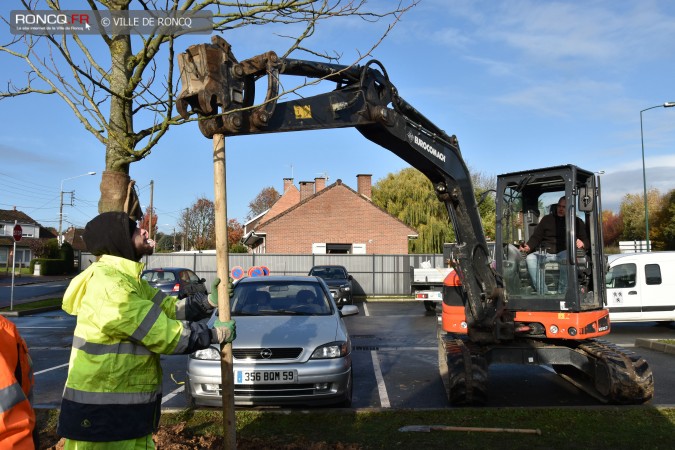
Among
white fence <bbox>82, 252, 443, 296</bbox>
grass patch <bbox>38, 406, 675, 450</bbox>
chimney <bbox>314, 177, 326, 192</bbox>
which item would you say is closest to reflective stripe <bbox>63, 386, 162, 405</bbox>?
grass patch <bbox>38, 406, 675, 450</bbox>

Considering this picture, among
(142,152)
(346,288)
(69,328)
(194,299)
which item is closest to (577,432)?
(194,299)

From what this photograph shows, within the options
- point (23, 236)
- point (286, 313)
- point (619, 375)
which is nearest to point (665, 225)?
point (619, 375)

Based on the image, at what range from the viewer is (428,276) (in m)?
18.2

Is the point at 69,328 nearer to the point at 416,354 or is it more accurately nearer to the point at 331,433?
the point at 416,354

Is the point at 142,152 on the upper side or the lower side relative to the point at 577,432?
upper

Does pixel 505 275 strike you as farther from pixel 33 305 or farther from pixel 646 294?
pixel 33 305

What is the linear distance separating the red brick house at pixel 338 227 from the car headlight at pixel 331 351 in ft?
101

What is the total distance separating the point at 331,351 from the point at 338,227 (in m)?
31.3

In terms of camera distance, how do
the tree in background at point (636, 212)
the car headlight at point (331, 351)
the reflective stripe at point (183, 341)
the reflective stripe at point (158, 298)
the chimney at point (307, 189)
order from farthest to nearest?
the tree in background at point (636, 212) < the chimney at point (307, 189) < the car headlight at point (331, 351) < the reflective stripe at point (158, 298) < the reflective stripe at point (183, 341)

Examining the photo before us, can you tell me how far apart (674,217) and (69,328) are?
44.6 metres

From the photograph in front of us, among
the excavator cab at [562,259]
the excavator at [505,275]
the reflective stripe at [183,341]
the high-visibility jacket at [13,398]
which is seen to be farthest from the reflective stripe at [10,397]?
the excavator cab at [562,259]

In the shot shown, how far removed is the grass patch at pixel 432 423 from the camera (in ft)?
17.4

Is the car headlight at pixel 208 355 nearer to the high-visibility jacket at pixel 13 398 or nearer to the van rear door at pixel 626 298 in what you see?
the high-visibility jacket at pixel 13 398

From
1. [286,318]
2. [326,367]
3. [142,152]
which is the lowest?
[326,367]
